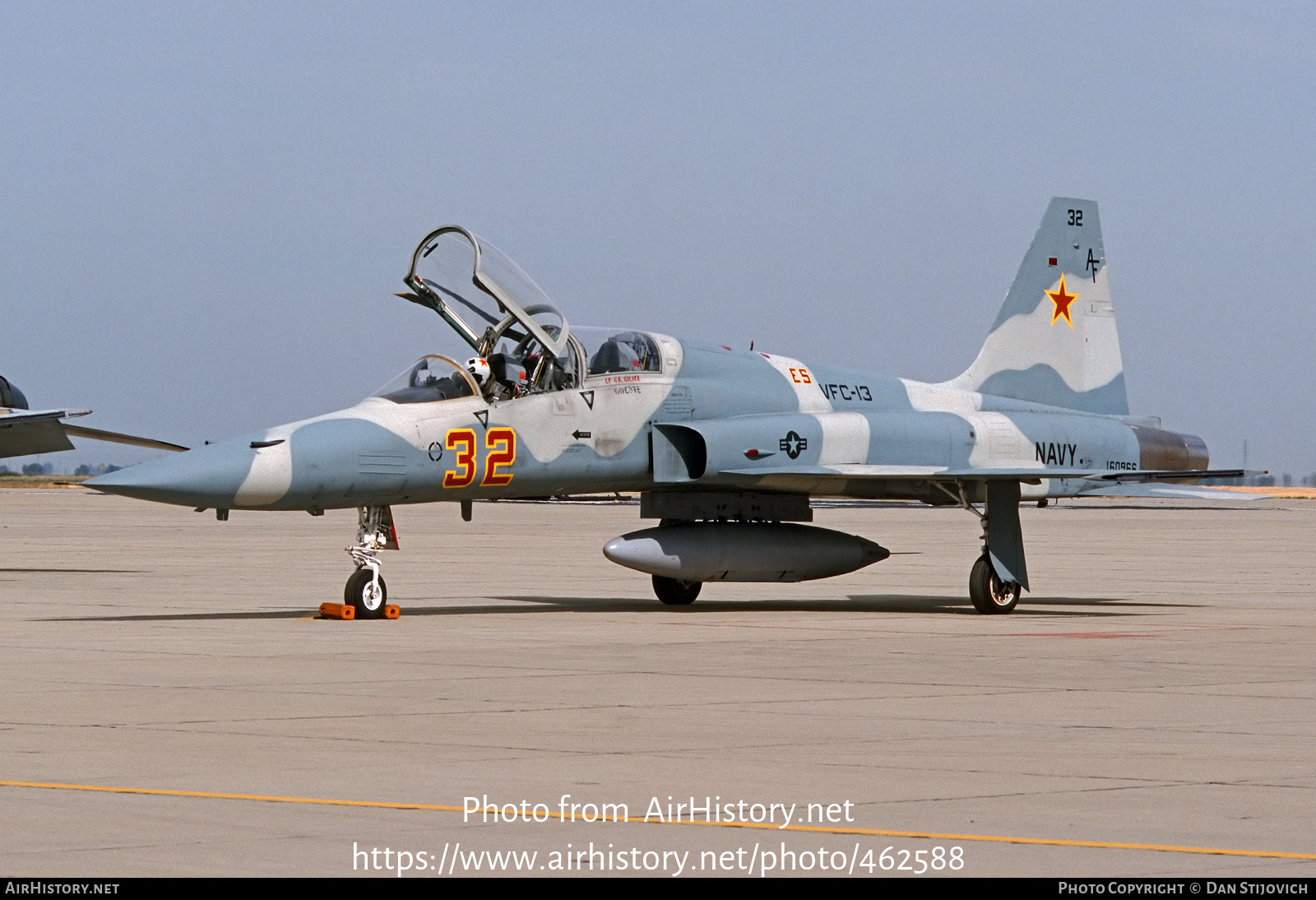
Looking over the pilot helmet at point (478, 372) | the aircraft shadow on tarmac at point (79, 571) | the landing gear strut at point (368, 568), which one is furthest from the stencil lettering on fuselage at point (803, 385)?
the aircraft shadow on tarmac at point (79, 571)

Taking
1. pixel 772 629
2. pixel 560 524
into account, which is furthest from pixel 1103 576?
pixel 560 524

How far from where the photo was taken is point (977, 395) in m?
21.5

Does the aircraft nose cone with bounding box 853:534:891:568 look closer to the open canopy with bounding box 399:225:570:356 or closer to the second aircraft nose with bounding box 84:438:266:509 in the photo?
the open canopy with bounding box 399:225:570:356

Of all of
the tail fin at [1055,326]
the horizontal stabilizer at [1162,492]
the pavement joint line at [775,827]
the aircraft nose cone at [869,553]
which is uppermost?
the tail fin at [1055,326]

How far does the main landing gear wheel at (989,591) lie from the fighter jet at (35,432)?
11065 millimetres

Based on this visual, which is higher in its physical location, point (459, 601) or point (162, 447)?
point (162, 447)

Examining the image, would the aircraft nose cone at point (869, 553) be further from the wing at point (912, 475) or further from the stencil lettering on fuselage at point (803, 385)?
the stencil lettering on fuselage at point (803, 385)

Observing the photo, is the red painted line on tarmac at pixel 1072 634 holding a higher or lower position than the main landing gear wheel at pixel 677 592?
lower

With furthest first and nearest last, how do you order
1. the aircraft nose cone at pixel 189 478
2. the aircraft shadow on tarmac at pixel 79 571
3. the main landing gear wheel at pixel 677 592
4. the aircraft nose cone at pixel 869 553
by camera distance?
the aircraft shadow on tarmac at pixel 79 571, the main landing gear wheel at pixel 677 592, the aircraft nose cone at pixel 869 553, the aircraft nose cone at pixel 189 478

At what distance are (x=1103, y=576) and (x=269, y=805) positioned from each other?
21158mm

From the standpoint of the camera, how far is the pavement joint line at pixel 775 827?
6.05m

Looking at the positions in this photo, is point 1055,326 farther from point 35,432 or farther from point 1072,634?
point 35,432

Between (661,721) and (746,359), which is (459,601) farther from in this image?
(661,721)

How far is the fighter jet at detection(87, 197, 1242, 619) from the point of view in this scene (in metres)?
16.0
